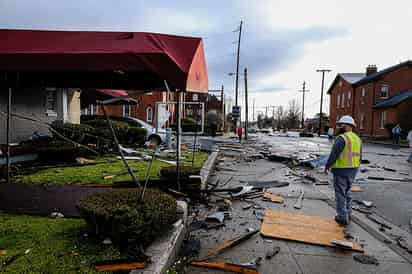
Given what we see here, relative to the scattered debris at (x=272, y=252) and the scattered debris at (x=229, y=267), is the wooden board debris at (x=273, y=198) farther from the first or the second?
the scattered debris at (x=229, y=267)

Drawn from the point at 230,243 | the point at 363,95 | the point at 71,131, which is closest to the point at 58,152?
the point at 71,131

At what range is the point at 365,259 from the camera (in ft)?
12.4

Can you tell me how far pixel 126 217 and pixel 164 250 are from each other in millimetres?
550

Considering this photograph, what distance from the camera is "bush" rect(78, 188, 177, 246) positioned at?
3.06 meters

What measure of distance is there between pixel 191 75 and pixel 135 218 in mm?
1926

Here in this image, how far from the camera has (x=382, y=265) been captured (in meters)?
3.65

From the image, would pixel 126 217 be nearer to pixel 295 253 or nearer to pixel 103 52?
pixel 103 52

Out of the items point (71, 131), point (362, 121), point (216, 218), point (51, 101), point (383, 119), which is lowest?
point (216, 218)

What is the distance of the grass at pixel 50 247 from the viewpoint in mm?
2785

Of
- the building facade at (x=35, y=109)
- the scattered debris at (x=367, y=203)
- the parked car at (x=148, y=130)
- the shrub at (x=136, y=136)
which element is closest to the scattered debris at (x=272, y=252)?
the scattered debris at (x=367, y=203)

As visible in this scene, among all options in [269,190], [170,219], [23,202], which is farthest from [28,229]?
[269,190]

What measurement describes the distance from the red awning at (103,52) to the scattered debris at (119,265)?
6.97 ft

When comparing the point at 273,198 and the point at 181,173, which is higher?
the point at 181,173

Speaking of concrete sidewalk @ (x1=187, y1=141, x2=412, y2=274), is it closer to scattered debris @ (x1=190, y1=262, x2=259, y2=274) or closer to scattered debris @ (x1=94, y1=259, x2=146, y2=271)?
scattered debris @ (x1=190, y1=262, x2=259, y2=274)
